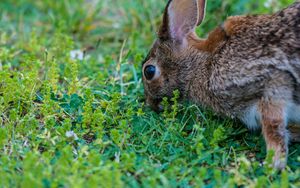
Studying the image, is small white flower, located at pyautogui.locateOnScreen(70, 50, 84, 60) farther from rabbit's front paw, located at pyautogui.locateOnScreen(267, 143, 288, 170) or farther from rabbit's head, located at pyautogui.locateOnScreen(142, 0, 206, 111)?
rabbit's front paw, located at pyautogui.locateOnScreen(267, 143, 288, 170)

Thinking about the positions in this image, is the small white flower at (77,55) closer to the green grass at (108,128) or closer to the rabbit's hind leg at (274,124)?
the green grass at (108,128)

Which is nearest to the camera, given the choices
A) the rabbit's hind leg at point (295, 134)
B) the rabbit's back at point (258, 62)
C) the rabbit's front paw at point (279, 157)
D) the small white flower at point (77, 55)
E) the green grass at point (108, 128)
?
the green grass at point (108, 128)

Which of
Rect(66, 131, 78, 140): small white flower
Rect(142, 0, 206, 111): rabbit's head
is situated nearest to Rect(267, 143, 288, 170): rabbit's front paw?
Rect(142, 0, 206, 111): rabbit's head

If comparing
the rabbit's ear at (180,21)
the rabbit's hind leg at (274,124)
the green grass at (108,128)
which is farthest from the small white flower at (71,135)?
the rabbit's hind leg at (274,124)

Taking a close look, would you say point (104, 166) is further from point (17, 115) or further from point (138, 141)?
point (17, 115)

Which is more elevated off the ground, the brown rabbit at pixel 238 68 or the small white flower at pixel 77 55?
the brown rabbit at pixel 238 68

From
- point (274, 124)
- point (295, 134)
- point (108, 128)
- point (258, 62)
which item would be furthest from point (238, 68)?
point (108, 128)

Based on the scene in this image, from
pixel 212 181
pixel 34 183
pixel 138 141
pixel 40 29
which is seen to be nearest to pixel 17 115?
pixel 138 141
